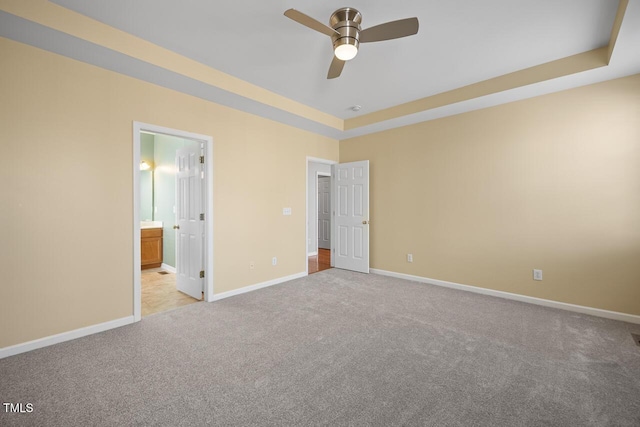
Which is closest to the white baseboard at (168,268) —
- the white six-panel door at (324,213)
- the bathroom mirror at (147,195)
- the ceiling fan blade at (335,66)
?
the bathroom mirror at (147,195)

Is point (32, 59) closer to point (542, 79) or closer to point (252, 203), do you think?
point (252, 203)

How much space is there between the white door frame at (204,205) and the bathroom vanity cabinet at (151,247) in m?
2.54

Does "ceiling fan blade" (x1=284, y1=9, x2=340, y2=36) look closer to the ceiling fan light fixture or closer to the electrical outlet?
the ceiling fan light fixture

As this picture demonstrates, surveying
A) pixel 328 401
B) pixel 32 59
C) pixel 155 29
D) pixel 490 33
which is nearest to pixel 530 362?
pixel 328 401

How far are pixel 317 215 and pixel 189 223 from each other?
3.86m

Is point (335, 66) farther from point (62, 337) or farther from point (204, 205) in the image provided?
point (62, 337)

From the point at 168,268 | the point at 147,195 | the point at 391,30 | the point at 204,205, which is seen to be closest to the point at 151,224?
the point at 147,195

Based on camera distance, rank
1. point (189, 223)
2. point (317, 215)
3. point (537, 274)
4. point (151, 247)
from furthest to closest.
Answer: point (317, 215) → point (151, 247) → point (189, 223) → point (537, 274)

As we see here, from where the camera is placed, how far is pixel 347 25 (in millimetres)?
2203

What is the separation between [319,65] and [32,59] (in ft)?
8.62

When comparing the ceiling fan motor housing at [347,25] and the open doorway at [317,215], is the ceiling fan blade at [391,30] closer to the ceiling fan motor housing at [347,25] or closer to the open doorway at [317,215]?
the ceiling fan motor housing at [347,25]

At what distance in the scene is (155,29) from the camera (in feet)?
8.07

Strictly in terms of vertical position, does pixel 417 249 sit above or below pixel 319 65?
below

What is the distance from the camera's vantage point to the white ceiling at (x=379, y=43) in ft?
7.20
